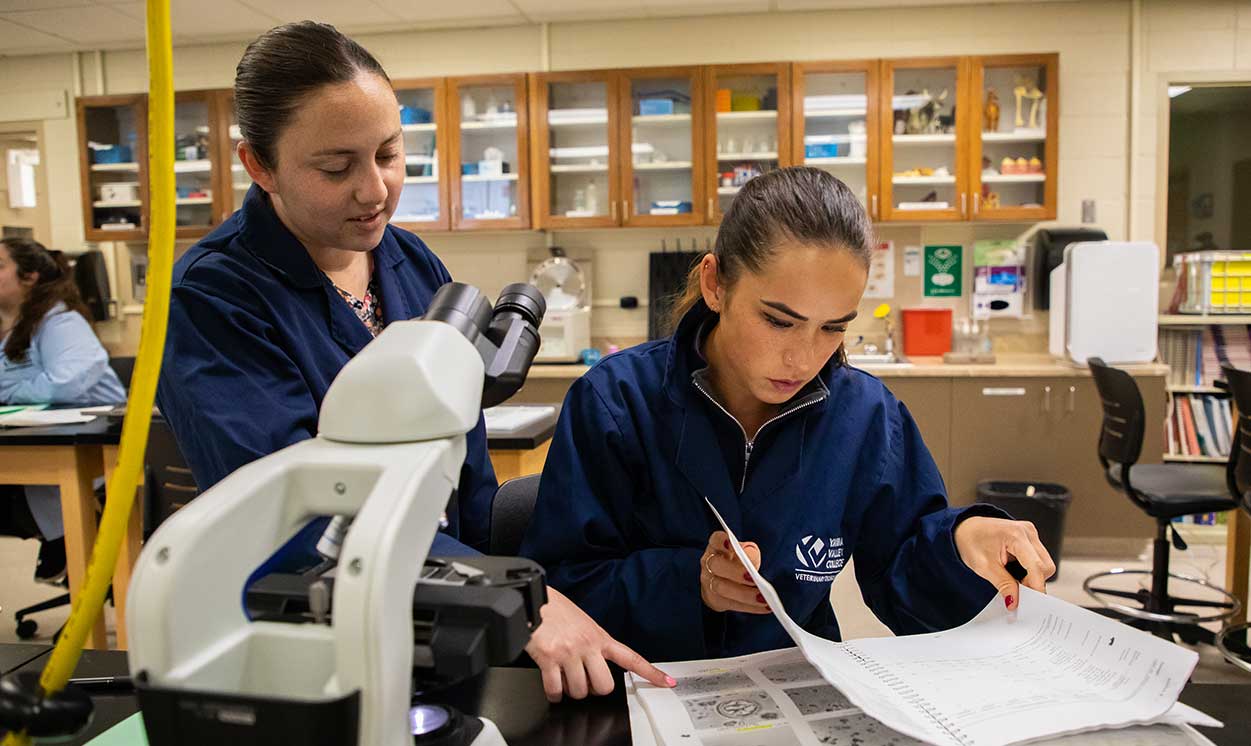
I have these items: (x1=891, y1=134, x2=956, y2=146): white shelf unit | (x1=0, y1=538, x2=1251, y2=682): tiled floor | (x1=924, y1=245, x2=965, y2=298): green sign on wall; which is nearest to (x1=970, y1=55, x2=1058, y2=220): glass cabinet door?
(x1=891, y1=134, x2=956, y2=146): white shelf unit

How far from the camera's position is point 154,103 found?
511 millimetres

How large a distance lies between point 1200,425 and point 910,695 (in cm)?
413

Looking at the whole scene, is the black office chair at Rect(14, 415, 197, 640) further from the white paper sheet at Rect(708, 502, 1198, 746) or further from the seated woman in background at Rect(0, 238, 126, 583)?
the white paper sheet at Rect(708, 502, 1198, 746)

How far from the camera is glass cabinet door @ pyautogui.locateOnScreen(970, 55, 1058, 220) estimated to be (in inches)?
155

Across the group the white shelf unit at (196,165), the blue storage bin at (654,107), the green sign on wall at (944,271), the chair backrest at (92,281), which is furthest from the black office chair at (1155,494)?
the chair backrest at (92,281)

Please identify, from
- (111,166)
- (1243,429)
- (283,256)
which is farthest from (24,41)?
(1243,429)

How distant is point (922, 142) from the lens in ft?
13.3

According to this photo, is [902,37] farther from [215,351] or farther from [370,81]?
[215,351]

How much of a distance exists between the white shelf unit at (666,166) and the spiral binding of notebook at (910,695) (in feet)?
11.6

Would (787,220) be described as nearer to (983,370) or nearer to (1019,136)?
(983,370)

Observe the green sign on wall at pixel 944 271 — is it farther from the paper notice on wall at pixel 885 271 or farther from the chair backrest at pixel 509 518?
the chair backrest at pixel 509 518

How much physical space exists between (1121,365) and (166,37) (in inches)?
160

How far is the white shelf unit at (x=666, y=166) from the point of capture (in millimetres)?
4168

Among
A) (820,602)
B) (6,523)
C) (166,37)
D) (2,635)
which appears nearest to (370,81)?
(166,37)
